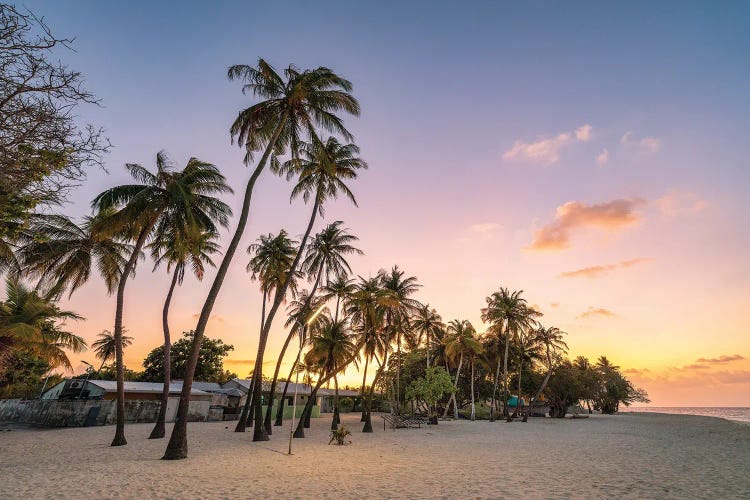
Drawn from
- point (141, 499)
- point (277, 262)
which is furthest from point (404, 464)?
point (277, 262)

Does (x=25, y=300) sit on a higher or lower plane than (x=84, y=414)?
higher

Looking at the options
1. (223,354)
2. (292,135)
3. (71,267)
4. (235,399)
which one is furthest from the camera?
(223,354)

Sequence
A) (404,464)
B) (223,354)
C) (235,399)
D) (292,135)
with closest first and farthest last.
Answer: (404,464), (292,135), (235,399), (223,354)

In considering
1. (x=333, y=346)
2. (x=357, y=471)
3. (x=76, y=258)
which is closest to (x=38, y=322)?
(x=76, y=258)

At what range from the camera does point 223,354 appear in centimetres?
6669

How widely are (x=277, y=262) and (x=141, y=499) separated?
2272 cm

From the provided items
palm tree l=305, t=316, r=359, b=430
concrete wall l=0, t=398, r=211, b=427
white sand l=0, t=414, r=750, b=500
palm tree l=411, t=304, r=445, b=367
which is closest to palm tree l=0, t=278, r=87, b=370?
concrete wall l=0, t=398, r=211, b=427

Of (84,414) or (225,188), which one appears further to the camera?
(84,414)

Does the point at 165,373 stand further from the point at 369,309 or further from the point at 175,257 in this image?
the point at 369,309

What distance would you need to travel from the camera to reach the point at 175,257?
76.9ft

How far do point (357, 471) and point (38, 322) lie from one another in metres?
31.5

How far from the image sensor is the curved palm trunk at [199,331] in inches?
570

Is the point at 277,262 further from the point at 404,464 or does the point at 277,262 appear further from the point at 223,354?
the point at 223,354

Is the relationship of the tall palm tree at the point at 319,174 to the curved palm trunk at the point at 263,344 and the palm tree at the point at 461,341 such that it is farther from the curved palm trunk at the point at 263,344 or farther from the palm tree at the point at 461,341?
the palm tree at the point at 461,341
